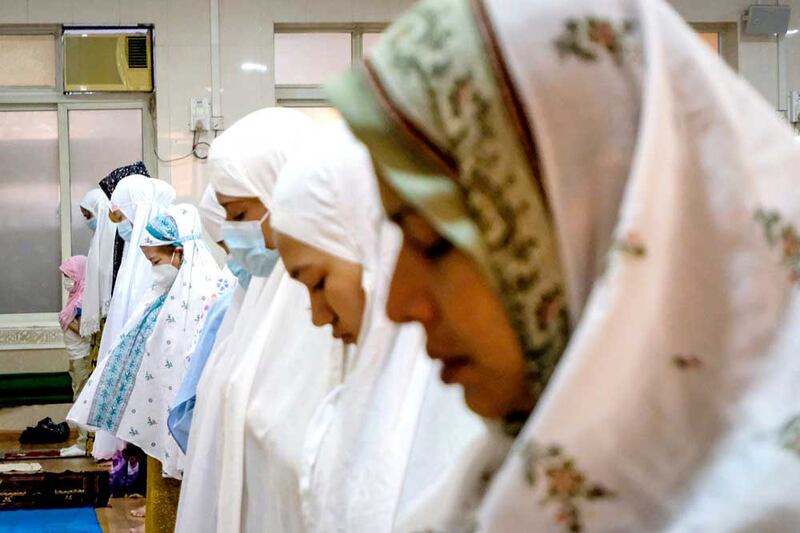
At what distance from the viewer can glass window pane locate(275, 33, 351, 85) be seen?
8.30 m

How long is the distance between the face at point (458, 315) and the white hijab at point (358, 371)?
0.50m

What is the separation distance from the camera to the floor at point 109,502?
5.77 m

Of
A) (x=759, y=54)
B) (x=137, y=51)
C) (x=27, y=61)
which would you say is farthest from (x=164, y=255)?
(x=759, y=54)

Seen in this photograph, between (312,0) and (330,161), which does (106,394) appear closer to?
(330,161)

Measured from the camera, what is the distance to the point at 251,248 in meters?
3.00

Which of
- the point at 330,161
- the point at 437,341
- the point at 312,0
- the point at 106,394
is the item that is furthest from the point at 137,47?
the point at 437,341

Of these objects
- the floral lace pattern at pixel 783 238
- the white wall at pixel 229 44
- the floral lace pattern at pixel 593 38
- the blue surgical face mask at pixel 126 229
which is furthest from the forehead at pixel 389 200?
the white wall at pixel 229 44

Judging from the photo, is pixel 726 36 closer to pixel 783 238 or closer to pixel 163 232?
pixel 163 232

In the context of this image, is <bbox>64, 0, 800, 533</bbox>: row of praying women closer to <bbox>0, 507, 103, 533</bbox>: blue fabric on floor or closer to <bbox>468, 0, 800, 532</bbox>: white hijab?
<bbox>468, 0, 800, 532</bbox>: white hijab

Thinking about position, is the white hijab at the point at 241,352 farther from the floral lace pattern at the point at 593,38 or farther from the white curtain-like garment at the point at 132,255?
the white curtain-like garment at the point at 132,255

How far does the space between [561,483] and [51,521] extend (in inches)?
226

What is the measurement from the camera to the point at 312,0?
26.5 feet

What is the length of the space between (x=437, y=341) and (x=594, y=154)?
26 cm

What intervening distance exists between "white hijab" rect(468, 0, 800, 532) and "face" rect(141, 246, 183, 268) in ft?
14.8
